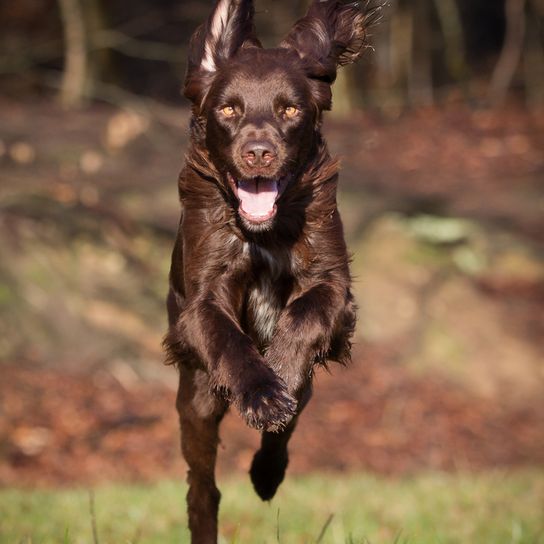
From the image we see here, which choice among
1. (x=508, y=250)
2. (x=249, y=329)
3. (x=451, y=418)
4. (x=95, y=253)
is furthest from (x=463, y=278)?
(x=249, y=329)

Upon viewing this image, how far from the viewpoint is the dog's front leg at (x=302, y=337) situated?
4234mm

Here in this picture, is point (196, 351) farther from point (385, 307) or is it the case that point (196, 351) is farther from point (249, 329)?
point (385, 307)

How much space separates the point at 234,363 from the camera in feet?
13.5

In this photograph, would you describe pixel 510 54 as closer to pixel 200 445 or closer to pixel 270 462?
pixel 270 462

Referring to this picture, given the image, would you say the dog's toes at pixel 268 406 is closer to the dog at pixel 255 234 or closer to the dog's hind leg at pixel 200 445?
the dog at pixel 255 234

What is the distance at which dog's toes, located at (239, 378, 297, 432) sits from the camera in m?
3.90

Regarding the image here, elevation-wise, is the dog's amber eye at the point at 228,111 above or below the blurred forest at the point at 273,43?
below

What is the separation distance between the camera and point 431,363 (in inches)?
558

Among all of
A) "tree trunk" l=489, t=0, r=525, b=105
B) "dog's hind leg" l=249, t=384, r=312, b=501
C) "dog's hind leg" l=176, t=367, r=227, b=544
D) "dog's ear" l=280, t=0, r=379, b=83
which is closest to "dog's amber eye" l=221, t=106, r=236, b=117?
"dog's ear" l=280, t=0, r=379, b=83

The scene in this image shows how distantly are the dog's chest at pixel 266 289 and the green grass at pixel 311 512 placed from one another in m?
1.35

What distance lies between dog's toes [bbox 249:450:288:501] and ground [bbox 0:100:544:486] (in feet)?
22.7

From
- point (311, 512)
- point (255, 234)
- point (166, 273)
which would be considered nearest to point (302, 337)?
point (255, 234)

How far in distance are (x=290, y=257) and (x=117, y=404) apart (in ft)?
28.9

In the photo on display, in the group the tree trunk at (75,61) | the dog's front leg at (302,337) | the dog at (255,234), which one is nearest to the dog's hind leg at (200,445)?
the dog at (255,234)
